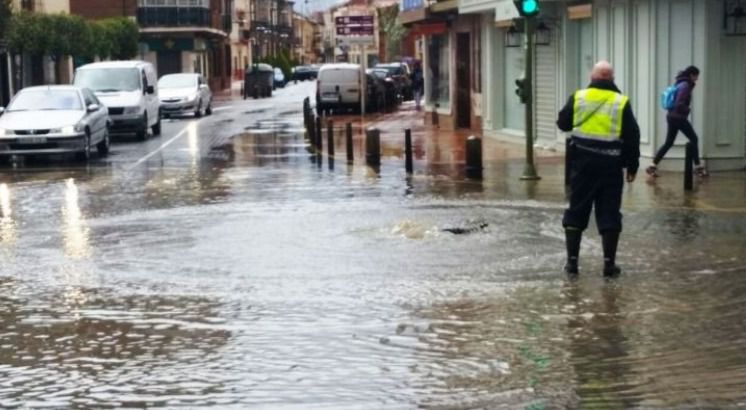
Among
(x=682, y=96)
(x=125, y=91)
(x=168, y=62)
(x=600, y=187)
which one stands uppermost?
(x=168, y=62)

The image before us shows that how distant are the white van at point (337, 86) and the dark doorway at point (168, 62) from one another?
3638 cm

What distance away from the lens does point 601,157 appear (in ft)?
33.7

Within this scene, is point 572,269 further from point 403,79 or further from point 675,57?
point 403,79

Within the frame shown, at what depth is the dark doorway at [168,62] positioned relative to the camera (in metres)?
79.5

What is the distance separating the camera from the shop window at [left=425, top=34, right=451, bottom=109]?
33906 mm

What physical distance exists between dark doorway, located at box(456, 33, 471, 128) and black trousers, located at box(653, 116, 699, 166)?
13.7 meters

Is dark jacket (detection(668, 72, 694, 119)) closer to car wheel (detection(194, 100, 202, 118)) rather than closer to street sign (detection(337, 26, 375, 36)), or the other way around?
street sign (detection(337, 26, 375, 36))

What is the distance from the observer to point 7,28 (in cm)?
4194

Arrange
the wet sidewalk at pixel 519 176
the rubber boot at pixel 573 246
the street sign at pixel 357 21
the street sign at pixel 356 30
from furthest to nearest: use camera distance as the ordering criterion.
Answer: the street sign at pixel 357 21 < the street sign at pixel 356 30 < the wet sidewalk at pixel 519 176 < the rubber boot at pixel 573 246

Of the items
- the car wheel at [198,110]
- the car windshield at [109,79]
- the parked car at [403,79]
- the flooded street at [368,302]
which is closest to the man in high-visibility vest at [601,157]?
the flooded street at [368,302]

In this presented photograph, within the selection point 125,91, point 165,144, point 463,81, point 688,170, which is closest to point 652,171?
point 688,170

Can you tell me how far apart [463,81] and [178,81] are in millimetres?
16781

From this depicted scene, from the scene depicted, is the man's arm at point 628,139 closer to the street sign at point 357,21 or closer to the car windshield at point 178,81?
the street sign at point 357,21

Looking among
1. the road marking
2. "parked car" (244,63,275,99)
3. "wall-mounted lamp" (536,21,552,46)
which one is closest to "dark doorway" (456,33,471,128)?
"wall-mounted lamp" (536,21,552,46)
